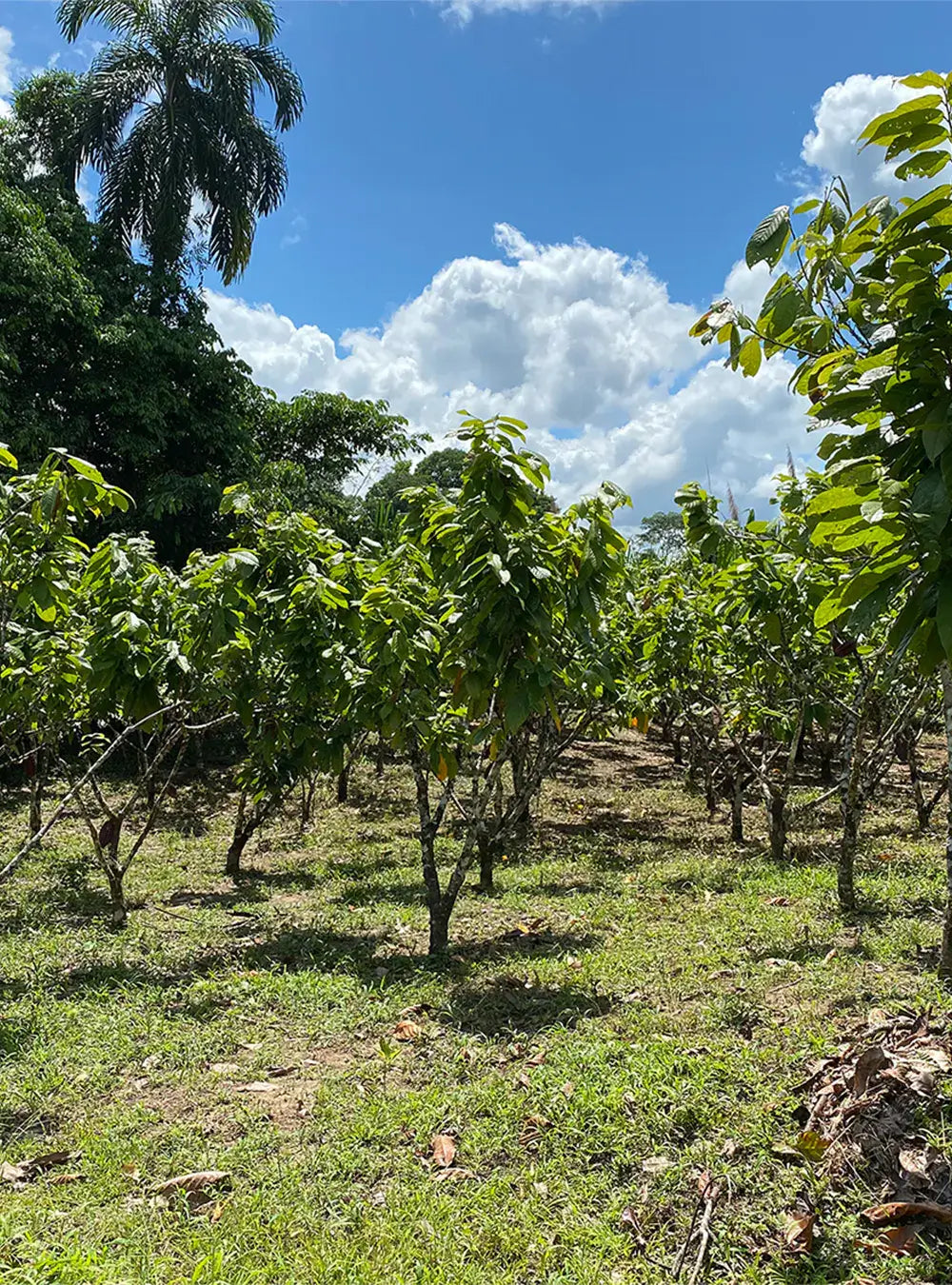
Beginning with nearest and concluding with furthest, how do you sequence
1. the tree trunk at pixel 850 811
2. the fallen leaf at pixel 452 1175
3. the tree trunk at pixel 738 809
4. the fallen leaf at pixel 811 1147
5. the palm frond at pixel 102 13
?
the fallen leaf at pixel 811 1147 < the fallen leaf at pixel 452 1175 < the tree trunk at pixel 850 811 < the tree trunk at pixel 738 809 < the palm frond at pixel 102 13

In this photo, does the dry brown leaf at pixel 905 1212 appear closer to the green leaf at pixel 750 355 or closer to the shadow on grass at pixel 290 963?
the green leaf at pixel 750 355

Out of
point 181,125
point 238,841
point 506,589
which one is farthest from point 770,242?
point 181,125

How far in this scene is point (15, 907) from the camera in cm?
646

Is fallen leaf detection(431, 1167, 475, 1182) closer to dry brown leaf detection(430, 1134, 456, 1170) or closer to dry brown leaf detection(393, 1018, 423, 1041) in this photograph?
dry brown leaf detection(430, 1134, 456, 1170)

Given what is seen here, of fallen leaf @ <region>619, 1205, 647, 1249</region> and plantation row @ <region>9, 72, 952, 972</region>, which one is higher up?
plantation row @ <region>9, 72, 952, 972</region>

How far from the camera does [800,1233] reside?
2457 mm

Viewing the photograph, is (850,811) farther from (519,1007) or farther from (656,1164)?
(656,1164)

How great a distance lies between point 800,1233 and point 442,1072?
1.60 m

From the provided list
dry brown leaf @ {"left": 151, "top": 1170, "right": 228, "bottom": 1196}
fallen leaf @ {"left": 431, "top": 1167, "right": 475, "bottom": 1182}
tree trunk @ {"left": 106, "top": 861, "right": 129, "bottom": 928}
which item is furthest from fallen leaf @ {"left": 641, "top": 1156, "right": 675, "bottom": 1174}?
tree trunk @ {"left": 106, "top": 861, "right": 129, "bottom": 928}

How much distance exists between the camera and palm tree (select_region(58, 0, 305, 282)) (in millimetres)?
16797

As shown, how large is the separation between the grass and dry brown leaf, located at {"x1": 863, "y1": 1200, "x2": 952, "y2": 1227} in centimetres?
8

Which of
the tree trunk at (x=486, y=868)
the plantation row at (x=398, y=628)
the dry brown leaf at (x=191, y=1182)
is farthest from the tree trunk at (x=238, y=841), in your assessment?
the dry brown leaf at (x=191, y=1182)

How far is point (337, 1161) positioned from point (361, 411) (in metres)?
16.0

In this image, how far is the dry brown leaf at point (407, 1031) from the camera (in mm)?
4043
